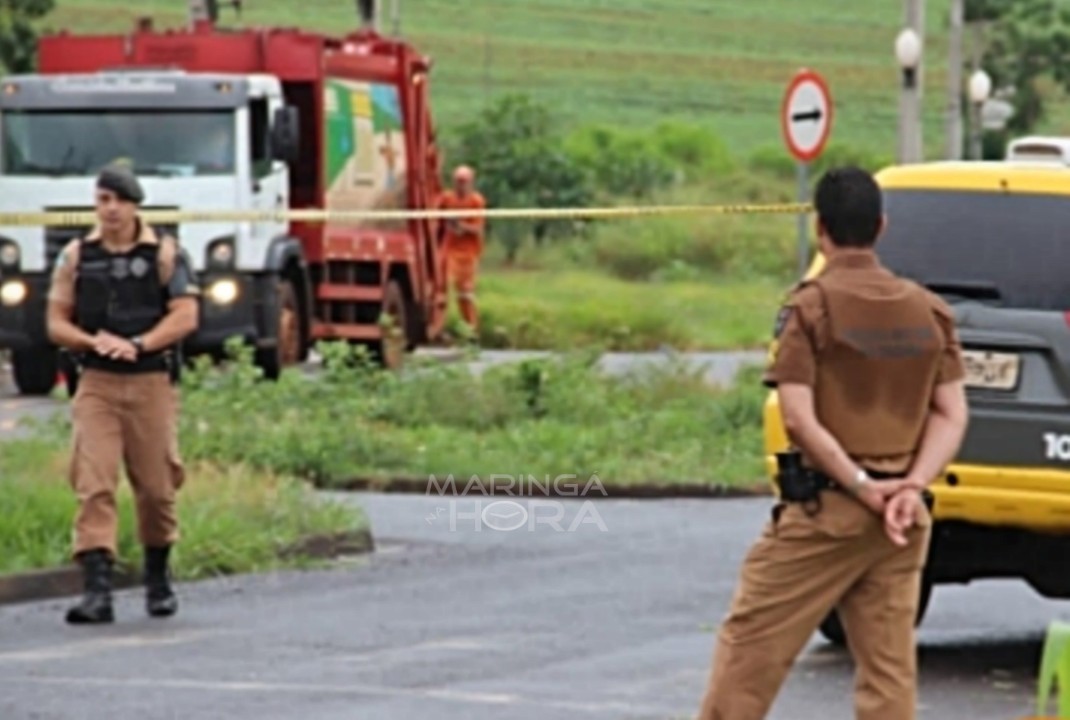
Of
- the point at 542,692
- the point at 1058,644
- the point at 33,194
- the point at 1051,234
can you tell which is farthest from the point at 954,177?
the point at 33,194

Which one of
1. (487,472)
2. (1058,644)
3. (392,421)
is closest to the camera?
(1058,644)

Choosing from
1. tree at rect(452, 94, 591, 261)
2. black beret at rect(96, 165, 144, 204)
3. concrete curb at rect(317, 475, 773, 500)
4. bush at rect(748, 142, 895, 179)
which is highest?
black beret at rect(96, 165, 144, 204)

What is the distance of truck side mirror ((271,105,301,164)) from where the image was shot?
3008cm

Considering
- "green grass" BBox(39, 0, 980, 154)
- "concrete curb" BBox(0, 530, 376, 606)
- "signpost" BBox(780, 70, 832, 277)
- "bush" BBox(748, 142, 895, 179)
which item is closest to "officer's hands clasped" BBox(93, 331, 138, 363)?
"concrete curb" BBox(0, 530, 376, 606)

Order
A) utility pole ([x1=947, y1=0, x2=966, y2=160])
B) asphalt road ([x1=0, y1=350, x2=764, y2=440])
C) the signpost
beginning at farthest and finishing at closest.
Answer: utility pole ([x1=947, y1=0, x2=966, y2=160]), the signpost, asphalt road ([x1=0, y1=350, x2=764, y2=440])

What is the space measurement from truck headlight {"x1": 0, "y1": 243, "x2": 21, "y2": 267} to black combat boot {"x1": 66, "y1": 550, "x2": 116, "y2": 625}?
14990 mm

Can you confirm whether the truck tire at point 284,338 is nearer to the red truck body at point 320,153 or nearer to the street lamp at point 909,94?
the red truck body at point 320,153

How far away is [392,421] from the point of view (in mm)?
23766

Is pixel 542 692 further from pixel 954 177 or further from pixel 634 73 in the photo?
pixel 634 73

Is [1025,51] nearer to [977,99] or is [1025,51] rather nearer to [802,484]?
[977,99]

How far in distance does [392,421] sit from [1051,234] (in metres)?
11.0

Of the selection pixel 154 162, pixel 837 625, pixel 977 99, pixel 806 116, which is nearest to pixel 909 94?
pixel 806 116

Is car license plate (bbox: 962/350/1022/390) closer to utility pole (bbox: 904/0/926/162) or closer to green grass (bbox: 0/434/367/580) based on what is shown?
green grass (bbox: 0/434/367/580)

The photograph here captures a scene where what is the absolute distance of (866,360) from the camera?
31.1ft
